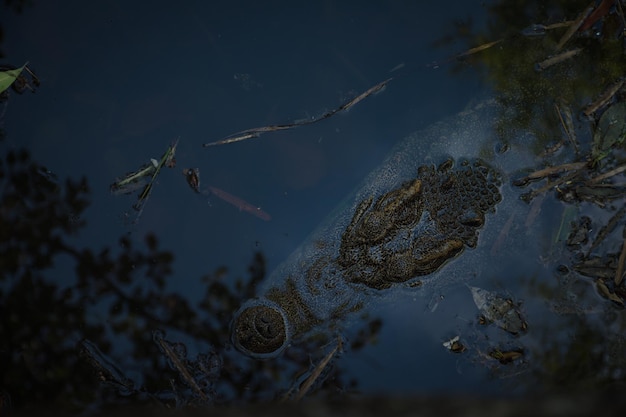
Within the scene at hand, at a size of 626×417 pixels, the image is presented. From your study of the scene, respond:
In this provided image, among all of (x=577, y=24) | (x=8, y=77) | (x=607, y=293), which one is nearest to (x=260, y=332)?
(x=607, y=293)

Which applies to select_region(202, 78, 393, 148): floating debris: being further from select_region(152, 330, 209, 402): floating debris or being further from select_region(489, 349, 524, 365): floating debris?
select_region(489, 349, 524, 365): floating debris

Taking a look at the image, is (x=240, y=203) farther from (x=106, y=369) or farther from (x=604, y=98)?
(x=604, y=98)

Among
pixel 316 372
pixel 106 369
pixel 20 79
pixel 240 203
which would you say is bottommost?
pixel 316 372

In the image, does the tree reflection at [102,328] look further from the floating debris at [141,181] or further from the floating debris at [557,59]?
the floating debris at [557,59]

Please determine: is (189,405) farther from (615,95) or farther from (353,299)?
(615,95)

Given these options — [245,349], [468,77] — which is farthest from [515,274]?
[245,349]

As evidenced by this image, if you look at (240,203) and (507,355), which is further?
(240,203)
